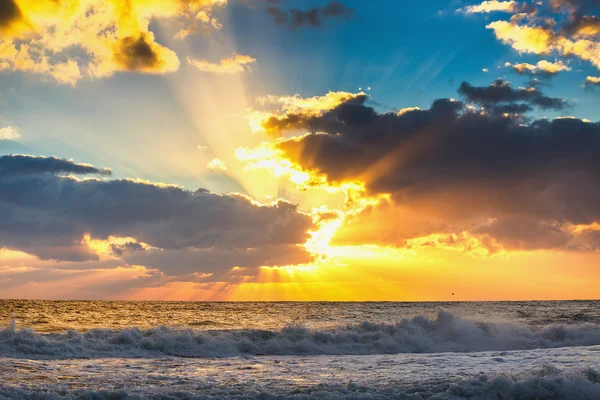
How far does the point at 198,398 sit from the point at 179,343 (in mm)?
15081

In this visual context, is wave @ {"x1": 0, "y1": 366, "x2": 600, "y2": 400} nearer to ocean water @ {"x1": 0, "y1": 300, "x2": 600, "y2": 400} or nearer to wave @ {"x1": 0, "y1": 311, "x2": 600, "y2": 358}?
ocean water @ {"x1": 0, "y1": 300, "x2": 600, "y2": 400}

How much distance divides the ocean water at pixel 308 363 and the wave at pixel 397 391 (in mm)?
41

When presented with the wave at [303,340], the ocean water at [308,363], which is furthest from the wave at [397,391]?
the wave at [303,340]

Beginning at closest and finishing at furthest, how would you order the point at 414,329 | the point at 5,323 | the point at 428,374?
the point at 428,374 < the point at 414,329 < the point at 5,323

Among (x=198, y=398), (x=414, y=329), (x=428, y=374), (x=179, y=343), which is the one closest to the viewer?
(x=198, y=398)

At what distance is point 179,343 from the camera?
3238 cm

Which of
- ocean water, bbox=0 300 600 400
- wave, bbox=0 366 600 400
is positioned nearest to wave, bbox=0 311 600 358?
ocean water, bbox=0 300 600 400

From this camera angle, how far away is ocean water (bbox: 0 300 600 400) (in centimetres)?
1909

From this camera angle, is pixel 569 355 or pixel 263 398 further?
pixel 569 355

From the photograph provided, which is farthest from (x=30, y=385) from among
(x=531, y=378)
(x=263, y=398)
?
(x=531, y=378)

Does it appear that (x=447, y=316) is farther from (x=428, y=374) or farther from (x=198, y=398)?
(x=198, y=398)

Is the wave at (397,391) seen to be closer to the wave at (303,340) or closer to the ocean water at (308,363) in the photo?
the ocean water at (308,363)

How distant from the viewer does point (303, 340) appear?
1373 inches

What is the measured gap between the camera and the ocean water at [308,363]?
1909 centimetres
